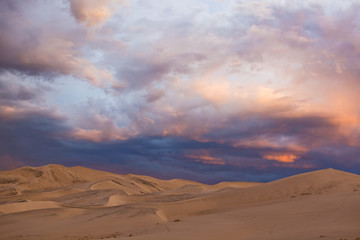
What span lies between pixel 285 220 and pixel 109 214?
48.2ft

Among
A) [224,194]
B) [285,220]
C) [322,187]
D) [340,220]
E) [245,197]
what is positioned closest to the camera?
[340,220]

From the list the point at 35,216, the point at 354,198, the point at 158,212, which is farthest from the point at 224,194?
the point at 35,216

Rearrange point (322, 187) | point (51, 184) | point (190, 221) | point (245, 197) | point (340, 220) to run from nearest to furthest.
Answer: point (340, 220)
point (190, 221)
point (322, 187)
point (245, 197)
point (51, 184)

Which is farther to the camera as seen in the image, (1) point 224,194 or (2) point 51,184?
(2) point 51,184

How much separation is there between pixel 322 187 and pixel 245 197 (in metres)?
6.70

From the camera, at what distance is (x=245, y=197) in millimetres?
31406

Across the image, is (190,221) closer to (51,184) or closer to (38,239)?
(38,239)

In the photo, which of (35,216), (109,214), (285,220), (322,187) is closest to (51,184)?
(35,216)

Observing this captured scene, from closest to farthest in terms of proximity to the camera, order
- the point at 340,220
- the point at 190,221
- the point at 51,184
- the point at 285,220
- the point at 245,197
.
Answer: the point at 340,220
the point at 285,220
the point at 190,221
the point at 245,197
the point at 51,184

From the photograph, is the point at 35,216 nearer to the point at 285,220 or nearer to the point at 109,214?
the point at 109,214

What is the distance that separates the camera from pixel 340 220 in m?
16.8

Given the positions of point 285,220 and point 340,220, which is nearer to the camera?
point 340,220

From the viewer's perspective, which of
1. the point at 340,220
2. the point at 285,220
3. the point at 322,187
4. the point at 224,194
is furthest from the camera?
the point at 224,194

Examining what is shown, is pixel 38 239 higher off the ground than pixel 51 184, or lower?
lower
